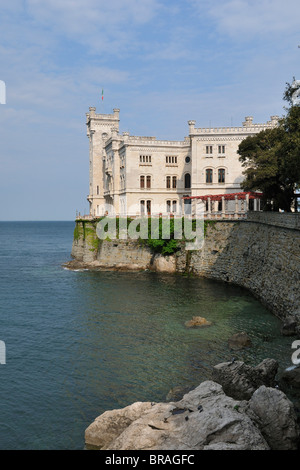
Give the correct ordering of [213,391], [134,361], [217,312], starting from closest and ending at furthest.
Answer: [213,391], [134,361], [217,312]

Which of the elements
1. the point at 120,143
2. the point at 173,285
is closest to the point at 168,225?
the point at 173,285

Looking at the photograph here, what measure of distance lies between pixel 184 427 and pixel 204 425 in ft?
2.42

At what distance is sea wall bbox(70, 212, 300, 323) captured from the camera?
28344 mm

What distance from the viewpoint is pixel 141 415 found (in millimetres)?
14750

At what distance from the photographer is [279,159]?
115 feet

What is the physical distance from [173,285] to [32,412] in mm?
25057

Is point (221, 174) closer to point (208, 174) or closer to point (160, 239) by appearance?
point (208, 174)

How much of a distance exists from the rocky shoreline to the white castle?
42.4 m

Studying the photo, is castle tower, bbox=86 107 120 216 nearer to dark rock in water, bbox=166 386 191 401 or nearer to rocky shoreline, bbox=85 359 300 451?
dark rock in water, bbox=166 386 191 401

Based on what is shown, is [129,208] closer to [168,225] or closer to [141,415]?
[168,225]

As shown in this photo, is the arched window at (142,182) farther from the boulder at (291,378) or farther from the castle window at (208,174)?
the boulder at (291,378)

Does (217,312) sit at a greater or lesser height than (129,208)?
lesser
